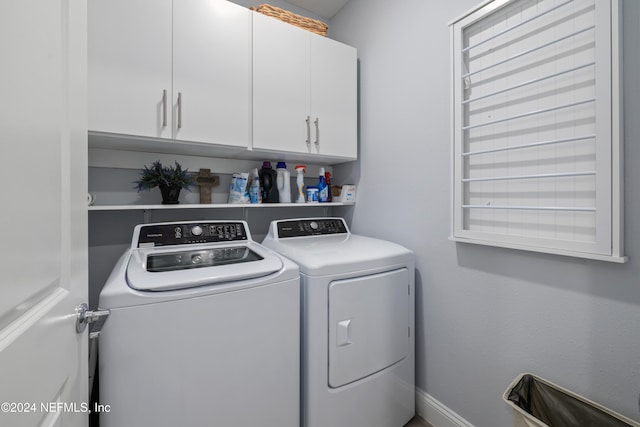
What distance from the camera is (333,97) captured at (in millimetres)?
1992

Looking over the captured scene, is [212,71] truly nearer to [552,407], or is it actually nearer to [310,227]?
[310,227]

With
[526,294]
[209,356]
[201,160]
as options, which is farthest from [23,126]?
[526,294]

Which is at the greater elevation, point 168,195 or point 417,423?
point 168,195

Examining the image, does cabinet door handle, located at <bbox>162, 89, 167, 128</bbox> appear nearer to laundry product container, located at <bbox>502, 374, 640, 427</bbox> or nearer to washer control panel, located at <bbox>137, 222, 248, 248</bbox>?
washer control panel, located at <bbox>137, 222, 248, 248</bbox>

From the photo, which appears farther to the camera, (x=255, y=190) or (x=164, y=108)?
(x=255, y=190)

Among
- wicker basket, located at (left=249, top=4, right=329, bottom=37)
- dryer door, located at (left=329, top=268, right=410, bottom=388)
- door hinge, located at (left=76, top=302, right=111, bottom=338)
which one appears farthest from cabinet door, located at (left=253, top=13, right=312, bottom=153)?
door hinge, located at (left=76, top=302, right=111, bottom=338)

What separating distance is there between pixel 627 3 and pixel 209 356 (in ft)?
6.46

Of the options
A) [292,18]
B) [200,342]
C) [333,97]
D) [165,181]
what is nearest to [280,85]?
[333,97]

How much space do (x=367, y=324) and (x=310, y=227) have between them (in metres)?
0.79

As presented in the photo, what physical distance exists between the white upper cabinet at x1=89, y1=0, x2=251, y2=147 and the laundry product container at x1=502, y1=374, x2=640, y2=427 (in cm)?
179

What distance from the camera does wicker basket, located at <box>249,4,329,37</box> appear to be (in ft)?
5.97

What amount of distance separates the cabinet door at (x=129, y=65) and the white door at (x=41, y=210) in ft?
2.28

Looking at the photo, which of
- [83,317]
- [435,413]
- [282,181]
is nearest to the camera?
[83,317]

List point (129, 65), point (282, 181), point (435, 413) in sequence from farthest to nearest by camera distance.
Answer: point (282, 181), point (435, 413), point (129, 65)
